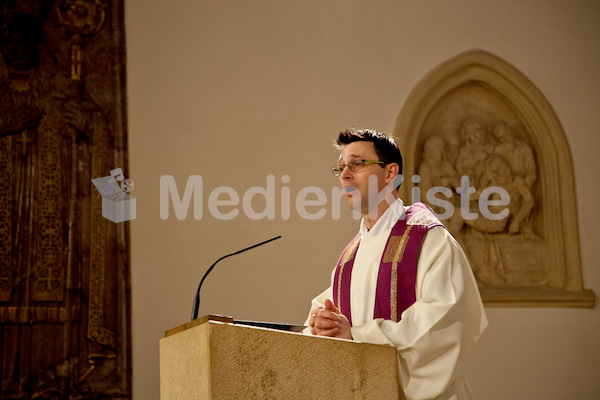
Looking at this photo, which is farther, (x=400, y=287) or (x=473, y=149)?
(x=473, y=149)

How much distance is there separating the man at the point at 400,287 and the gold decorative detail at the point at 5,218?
9.11 feet

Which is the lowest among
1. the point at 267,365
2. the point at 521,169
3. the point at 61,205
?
the point at 267,365

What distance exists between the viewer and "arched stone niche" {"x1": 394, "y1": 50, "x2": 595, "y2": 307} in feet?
20.0

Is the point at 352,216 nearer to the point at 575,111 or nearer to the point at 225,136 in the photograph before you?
the point at 225,136

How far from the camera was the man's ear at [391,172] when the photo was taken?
10.8 feet

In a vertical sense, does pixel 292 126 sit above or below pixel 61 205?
above

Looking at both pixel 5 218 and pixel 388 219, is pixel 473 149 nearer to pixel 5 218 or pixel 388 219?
pixel 388 219

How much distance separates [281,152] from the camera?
5.91 m

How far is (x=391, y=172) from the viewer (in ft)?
10.8

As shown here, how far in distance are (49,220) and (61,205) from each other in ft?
0.46

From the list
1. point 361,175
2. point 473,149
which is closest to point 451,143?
point 473,149

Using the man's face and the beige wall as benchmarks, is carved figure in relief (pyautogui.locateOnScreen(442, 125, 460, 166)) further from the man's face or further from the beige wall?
the man's face

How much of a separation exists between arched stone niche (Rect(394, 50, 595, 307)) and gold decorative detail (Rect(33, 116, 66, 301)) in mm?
2700

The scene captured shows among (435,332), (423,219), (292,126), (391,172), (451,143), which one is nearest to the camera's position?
(435,332)
